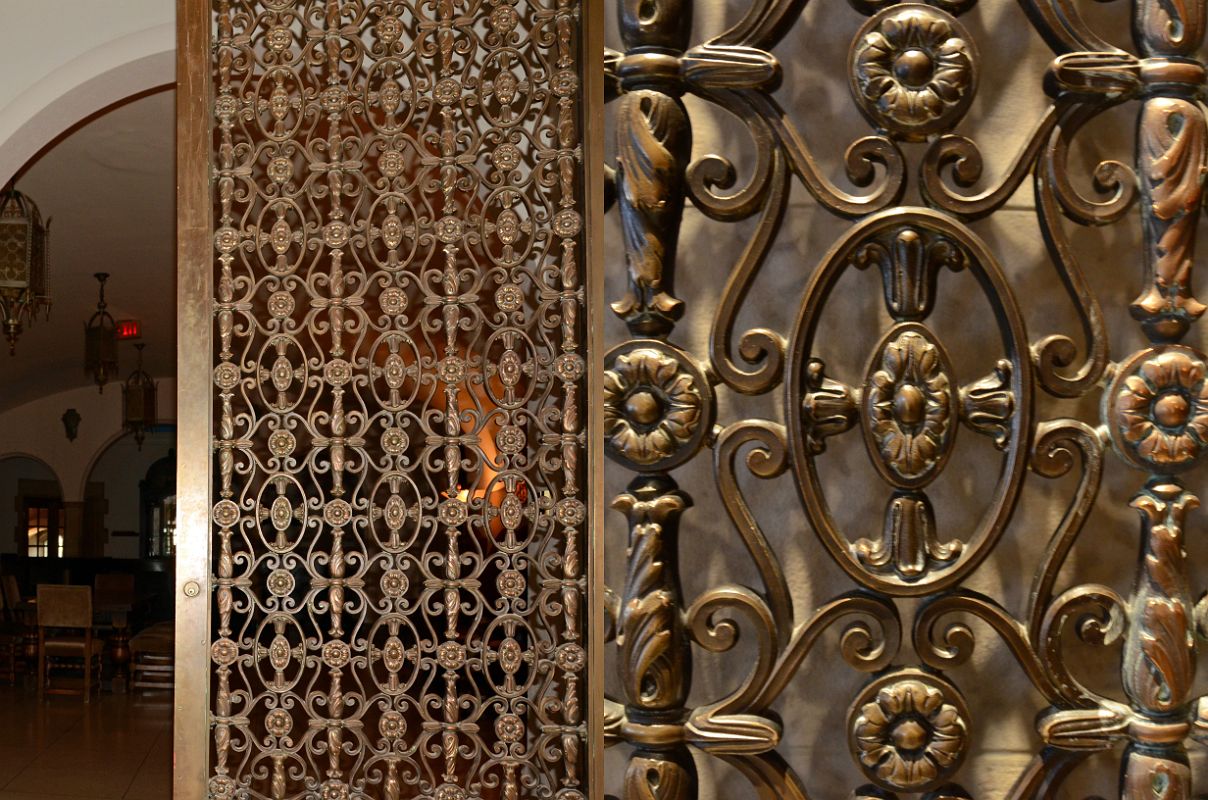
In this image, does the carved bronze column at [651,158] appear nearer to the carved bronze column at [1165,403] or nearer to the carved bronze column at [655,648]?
the carved bronze column at [655,648]

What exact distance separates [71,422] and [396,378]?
1319cm

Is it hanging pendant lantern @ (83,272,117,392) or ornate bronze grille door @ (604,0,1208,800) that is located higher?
hanging pendant lantern @ (83,272,117,392)

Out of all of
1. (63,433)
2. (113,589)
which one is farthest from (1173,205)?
A: (63,433)

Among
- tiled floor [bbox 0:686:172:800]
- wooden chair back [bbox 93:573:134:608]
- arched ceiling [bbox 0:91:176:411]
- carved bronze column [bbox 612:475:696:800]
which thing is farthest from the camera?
wooden chair back [bbox 93:573:134:608]

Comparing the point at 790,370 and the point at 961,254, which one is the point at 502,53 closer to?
the point at 790,370

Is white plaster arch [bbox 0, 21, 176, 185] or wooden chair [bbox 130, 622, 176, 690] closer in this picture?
white plaster arch [bbox 0, 21, 176, 185]

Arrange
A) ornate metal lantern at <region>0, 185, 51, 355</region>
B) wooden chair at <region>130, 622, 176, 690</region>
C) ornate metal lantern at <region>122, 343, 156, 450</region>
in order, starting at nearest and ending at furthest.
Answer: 1. ornate metal lantern at <region>0, 185, 51, 355</region>
2. wooden chair at <region>130, 622, 176, 690</region>
3. ornate metal lantern at <region>122, 343, 156, 450</region>

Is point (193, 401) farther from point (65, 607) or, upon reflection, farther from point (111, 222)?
point (65, 607)

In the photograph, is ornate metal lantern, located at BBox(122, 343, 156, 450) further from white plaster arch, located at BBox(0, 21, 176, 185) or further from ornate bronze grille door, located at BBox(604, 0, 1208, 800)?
ornate bronze grille door, located at BBox(604, 0, 1208, 800)

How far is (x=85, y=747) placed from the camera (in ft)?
21.2

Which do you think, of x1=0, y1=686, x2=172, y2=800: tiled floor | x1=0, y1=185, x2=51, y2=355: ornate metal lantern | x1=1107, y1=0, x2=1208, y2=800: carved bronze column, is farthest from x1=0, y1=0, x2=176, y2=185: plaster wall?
x1=0, y1=686, x2=172, y2=800: tiled floor

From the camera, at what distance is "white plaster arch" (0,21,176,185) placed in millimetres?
2896

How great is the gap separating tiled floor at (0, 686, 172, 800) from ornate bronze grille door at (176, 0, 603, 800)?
3880mm

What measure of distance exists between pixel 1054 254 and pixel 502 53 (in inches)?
34.6
